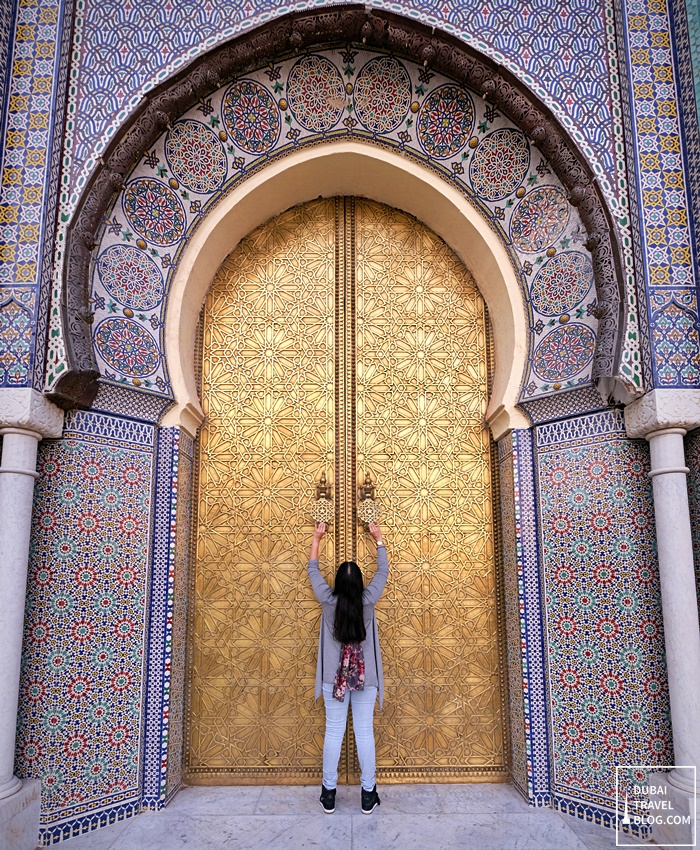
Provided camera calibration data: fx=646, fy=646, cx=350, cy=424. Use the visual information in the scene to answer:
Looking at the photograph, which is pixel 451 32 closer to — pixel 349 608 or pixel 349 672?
pixel 349 608

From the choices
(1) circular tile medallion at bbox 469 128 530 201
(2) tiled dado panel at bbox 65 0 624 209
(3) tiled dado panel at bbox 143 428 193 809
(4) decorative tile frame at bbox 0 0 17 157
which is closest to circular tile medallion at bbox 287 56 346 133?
(2) tiled dado panel at bbox 65 0 624 209

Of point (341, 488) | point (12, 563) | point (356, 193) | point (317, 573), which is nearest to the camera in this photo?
point (12, 563)

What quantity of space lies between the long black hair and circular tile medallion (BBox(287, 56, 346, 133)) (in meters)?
2.54

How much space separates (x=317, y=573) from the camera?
350cm

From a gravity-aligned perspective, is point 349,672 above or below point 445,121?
below

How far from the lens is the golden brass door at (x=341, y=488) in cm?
366

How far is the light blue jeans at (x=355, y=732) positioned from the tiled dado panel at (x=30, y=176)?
7.18ft

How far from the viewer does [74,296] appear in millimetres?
3240

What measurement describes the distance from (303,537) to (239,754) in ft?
4.09

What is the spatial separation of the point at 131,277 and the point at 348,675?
7.91ft

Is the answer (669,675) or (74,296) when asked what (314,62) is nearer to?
(74,296)

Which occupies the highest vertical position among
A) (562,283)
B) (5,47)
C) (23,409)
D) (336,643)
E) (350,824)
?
(5,47)

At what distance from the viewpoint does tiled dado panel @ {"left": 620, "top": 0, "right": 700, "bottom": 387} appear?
127 inches

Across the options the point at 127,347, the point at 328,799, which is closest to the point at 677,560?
the point at 328,799
